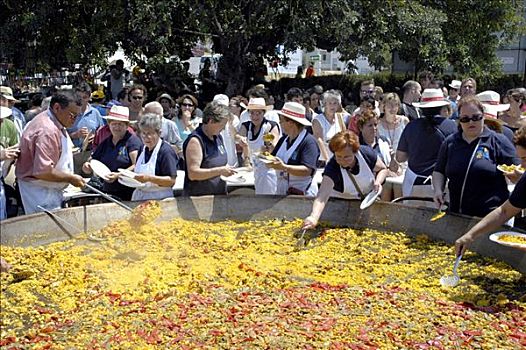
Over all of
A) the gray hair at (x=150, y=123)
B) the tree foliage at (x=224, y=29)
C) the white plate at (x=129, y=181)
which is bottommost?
the white plate at (x=129, y=181)

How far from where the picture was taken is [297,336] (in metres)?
3.73

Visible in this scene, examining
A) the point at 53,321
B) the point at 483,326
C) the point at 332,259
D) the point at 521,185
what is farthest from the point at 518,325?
the point at 53,321

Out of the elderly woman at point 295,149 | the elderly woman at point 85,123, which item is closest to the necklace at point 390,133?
the elderly woman at point 295,149

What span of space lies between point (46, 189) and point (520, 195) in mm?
4001

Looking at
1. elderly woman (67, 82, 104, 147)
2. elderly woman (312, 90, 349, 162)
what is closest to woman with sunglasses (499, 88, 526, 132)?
elderly woman (312, 90, 349, 162)

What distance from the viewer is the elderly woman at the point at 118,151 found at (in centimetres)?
627

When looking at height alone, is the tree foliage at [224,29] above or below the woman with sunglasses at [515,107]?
above

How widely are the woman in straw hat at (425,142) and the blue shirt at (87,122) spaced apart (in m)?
4.60

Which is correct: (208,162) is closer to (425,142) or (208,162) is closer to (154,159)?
(154,159)

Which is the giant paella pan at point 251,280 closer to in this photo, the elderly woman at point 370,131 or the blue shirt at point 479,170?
the blue shirt at point 479,170

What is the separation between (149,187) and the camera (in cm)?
590

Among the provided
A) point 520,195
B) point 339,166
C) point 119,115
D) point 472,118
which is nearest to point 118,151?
point 119,115

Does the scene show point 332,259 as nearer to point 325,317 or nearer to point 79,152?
point 325,317

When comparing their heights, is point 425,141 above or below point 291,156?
above
